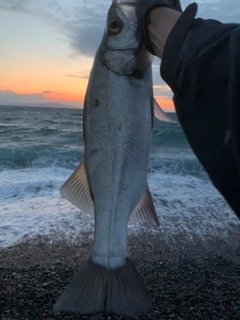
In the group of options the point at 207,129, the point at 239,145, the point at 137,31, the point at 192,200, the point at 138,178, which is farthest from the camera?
the point at 192,200

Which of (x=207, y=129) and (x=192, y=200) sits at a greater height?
(x=207, y=129)

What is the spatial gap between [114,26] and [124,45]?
0.16 meters

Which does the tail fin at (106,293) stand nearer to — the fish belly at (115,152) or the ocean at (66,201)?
the fish belly at (115,152)

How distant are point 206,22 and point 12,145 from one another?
17.9 meters

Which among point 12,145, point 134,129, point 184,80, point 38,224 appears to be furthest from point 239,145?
point 12,145

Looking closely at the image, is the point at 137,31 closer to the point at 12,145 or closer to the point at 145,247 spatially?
the point at 145,247

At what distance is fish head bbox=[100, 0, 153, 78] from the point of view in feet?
8.21

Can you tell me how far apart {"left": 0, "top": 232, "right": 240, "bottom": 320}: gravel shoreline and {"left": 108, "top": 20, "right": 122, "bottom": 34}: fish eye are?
3.33 m

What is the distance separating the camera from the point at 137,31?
2.47 meters

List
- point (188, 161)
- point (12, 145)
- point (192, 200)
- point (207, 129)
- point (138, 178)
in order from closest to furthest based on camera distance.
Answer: point (207, 129) → point (138, 178) → point (192, 200) → point (188, 161) → point (12, 145)

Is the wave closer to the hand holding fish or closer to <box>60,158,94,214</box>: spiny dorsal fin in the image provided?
<box>60,158,94,214</box>: spiny dorsal fin

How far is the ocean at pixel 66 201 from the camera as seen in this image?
295 inches

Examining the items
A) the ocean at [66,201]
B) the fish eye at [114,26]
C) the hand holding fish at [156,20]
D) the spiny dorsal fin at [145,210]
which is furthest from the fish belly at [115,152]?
the ocean at [66,201]

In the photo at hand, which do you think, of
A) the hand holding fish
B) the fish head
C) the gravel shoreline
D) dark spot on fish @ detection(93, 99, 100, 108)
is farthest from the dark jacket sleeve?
the gravel shoreline
